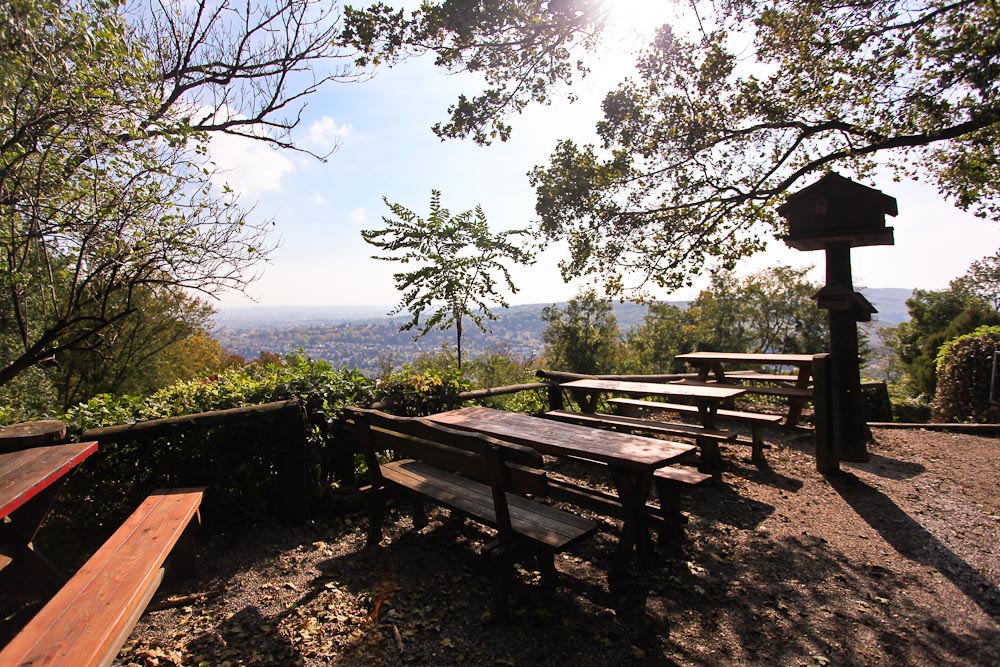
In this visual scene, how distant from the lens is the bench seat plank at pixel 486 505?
2662 mm

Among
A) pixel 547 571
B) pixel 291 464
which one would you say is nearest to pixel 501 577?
pixel 547 571

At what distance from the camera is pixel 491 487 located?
2.86m

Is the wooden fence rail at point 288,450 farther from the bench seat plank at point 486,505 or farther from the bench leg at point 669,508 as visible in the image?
the bench leg at point 669,508

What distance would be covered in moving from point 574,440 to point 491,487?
77 cm

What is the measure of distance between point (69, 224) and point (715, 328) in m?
28.1

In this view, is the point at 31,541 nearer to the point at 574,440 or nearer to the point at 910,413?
the point at 574,440

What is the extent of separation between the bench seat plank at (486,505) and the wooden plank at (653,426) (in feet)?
7.21

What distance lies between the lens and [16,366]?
459 cm

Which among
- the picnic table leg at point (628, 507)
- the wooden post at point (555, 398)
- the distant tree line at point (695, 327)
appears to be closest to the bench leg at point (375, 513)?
the picnic table leg at point (628, 507)

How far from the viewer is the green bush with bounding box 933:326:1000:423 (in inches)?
310

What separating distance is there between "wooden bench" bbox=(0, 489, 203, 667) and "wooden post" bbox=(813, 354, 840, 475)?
5.42m

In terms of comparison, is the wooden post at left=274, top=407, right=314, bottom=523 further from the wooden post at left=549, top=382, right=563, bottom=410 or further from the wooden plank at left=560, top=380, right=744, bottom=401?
the wooden post at left=549, top=382, right=563, bottom=410

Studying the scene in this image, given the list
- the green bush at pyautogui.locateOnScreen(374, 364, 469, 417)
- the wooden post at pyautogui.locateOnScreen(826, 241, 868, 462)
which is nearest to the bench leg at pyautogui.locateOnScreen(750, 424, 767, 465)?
the wooden post at pyautogui.locateOnScreen(826, 241, 868, 462)

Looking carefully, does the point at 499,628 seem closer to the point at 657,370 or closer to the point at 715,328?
the point at 657,370
